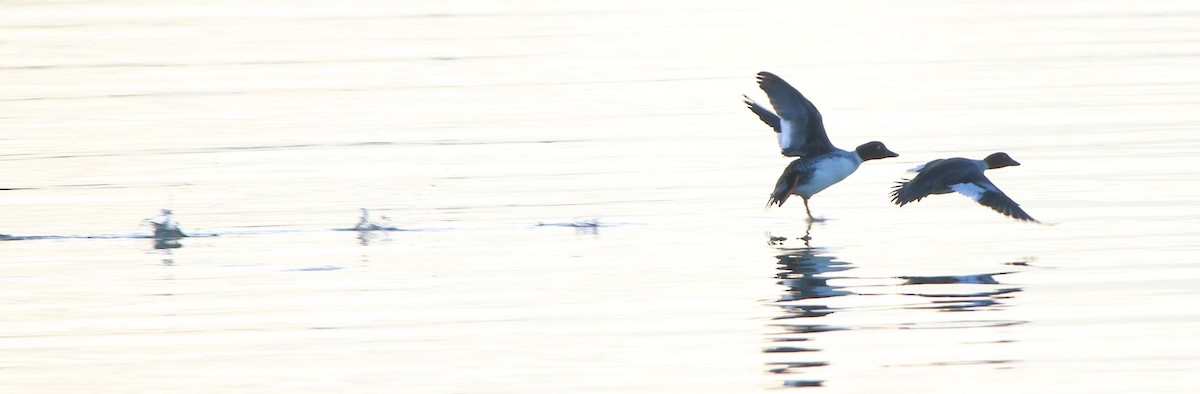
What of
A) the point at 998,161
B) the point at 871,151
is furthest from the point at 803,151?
the point at 998,161

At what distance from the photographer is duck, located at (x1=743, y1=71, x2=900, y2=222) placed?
525 inches

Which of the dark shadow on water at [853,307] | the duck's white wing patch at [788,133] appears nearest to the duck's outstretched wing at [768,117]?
the duck's white wing patch at [788,133]

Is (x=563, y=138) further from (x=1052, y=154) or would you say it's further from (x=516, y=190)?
(x=1052, y=154)

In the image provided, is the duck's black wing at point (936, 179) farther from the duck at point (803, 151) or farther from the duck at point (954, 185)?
the duck at point (803, 151)

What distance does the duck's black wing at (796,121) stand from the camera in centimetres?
1344

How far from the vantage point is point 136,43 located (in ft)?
96.2

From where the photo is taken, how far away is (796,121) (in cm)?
1389

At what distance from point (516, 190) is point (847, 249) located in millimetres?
3362

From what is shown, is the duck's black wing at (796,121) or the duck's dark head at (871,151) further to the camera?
the duck's dark head at (871,151)

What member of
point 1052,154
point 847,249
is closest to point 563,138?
point 1052,154

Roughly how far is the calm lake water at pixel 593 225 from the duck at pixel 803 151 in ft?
0.80

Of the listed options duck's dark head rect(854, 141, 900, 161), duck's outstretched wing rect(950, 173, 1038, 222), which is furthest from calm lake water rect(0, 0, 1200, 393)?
duck's dark head rect(854, 141, 900, 161)

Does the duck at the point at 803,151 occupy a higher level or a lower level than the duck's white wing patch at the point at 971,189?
higher

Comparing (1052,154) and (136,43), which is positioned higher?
(136,43)
